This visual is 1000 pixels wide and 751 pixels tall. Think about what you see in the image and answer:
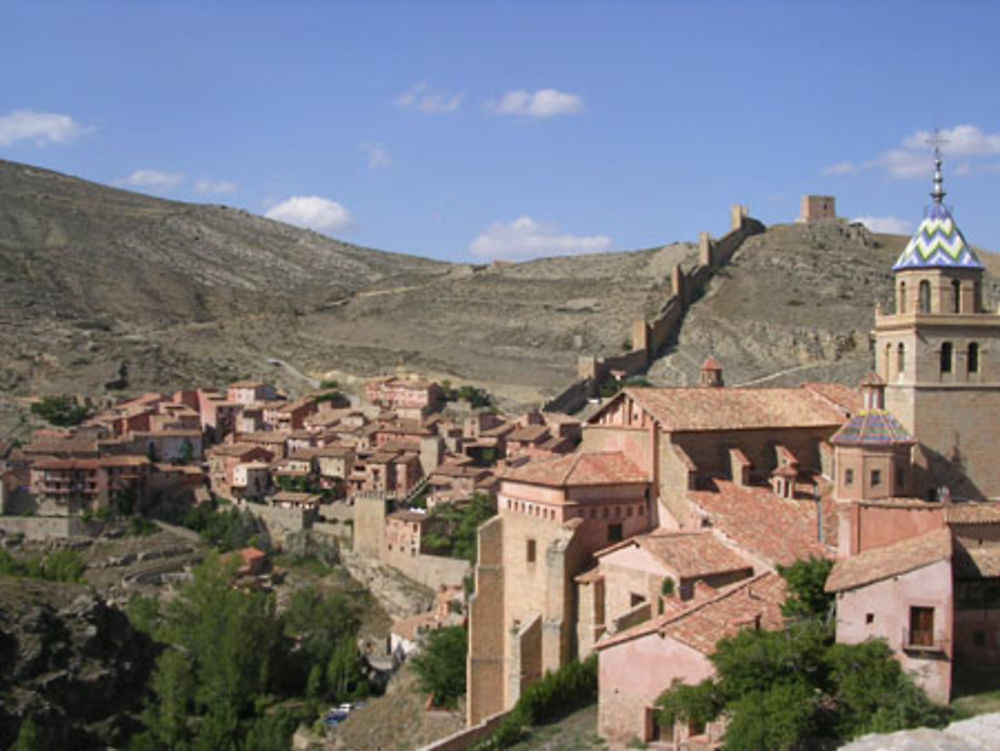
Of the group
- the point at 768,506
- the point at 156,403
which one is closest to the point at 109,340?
the point at 156,403

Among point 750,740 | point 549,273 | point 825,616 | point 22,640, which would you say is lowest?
point 22,640

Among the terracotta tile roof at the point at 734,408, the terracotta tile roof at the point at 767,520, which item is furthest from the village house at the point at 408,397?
the terracotta tile roof at the point at 767,520

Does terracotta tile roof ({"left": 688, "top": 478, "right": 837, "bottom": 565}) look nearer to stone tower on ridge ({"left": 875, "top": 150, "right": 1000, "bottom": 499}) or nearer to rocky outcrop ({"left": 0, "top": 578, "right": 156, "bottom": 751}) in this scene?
stone tower on ridge ({"left": 875, "top": 150, "right": 1000, "bottom": 499})

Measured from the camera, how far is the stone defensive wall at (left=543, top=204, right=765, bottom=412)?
63.9 meters

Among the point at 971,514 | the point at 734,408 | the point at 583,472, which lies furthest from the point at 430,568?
the point at 971,514

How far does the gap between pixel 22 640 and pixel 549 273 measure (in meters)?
73.6

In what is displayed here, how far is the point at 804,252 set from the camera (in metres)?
86.9

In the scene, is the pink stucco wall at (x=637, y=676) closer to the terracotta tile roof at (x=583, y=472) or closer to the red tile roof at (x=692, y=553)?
the red tile roof at (x=692, y=553)

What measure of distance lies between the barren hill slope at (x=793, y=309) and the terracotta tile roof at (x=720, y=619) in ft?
143

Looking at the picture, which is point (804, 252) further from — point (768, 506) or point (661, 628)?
point (661, 628)

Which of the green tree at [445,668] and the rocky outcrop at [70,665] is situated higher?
the green tree at [445,668]

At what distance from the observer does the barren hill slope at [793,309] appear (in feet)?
226

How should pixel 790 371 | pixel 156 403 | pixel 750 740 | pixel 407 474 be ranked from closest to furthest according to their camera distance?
1. pixel 750 740
2. pixel 407 474
3. pixel 156 403
4. pixel 790 371

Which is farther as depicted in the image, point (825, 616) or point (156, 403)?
point (156, 403)
